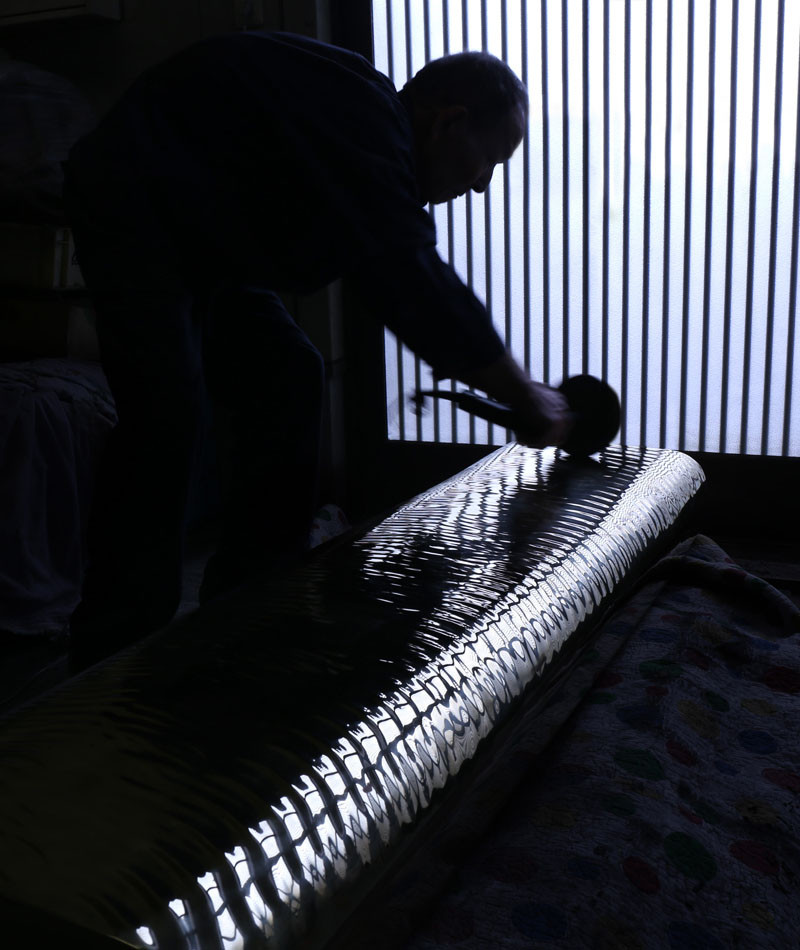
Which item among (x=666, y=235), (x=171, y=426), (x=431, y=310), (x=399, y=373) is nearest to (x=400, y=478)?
(x=399, y=373)

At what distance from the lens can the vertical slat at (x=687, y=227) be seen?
2.07 meters

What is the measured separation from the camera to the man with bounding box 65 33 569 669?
1107 millimetres

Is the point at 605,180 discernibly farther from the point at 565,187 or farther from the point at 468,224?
the point at 468,224

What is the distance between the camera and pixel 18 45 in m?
2.69

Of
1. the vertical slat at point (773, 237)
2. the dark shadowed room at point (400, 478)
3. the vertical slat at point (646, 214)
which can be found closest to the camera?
the dark shadowed room at point (400, 478)

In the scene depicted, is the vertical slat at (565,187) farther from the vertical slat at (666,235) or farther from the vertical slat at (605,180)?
the vertical slat at (666,235)

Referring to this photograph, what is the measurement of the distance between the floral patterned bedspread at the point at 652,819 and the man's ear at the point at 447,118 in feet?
2.50

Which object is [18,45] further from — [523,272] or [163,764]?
[163,764]

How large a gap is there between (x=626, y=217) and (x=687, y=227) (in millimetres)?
147

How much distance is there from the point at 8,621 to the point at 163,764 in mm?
1297

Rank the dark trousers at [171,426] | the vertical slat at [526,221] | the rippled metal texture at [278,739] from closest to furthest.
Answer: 1. the rippled metal texture at [278,739]
2. the dark trousers at [171,426]
3. the vertical slat at [526,221]

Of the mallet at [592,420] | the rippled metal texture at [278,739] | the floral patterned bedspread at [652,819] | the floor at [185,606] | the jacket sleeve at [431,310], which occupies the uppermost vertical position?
the jacket sleeve at [431,310]

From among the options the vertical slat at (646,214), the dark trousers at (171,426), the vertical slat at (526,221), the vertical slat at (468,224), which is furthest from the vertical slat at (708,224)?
the dark trousers at (171,426)

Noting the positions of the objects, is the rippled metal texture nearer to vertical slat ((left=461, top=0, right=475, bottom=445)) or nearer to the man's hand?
the man's hand
